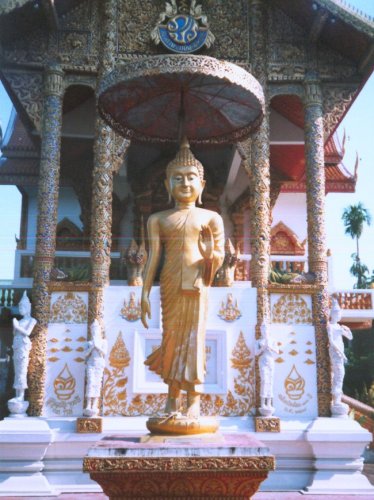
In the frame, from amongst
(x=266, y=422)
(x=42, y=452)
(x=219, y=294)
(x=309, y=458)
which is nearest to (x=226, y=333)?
(x=219, y=294)

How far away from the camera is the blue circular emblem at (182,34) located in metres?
9.75

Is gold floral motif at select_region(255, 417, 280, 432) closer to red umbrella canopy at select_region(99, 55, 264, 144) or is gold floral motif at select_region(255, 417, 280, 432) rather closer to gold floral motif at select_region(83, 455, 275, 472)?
red umbrella canopy at select_region(99, 55, 264, 144)

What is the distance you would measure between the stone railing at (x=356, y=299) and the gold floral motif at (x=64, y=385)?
5960 millimetres

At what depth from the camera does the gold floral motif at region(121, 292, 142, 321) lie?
912cm

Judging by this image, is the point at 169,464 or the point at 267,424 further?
the point at 267,424

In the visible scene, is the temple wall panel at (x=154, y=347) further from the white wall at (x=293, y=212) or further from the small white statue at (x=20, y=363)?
the white wall at (x=293, y=212)

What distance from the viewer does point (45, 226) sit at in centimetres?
927

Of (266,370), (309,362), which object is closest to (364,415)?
(309,362)

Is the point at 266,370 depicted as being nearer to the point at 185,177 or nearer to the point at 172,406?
the point at 172,406

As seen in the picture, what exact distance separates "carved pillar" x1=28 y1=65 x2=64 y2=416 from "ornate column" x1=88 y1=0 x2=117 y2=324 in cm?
63

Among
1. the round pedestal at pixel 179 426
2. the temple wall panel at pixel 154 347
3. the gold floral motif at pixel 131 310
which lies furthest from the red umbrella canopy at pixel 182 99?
the temple wall panel at pixel 154 347

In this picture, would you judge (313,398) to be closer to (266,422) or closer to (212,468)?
(266,422)

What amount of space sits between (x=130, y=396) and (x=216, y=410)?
4.22 ft

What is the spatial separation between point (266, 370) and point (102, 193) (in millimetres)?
3699
